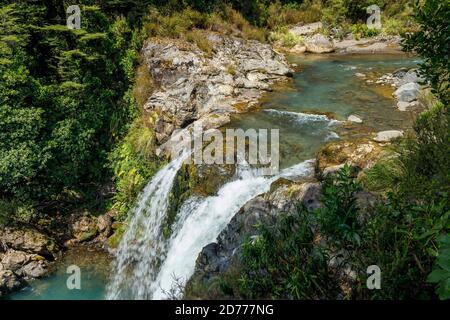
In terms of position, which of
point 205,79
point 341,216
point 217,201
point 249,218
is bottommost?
point 217,201

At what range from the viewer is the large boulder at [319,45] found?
20359mm

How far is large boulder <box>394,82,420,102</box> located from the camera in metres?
12.0

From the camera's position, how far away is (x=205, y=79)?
1370cm

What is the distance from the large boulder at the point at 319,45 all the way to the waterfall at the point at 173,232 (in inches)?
518

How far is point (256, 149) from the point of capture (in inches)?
377

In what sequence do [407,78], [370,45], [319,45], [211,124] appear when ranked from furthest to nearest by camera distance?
1. [319,45]
2. [370,45]
3. [407,78]
4. [211,124]

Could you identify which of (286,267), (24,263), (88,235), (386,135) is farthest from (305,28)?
(286,267)

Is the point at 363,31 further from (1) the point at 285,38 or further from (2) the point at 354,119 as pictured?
(2) the point at 354,119

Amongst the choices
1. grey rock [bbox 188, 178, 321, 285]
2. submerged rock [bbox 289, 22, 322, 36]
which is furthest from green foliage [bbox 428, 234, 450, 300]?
submerged rock [bbox 289, 22, 322, 36]

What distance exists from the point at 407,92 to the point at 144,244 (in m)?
9.53

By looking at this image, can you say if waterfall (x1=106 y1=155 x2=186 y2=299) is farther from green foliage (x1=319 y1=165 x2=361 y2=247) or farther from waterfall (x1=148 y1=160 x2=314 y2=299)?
green foliage (x1=319 y1=165 x2=361 y2=247)

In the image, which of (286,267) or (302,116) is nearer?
(286,267)
